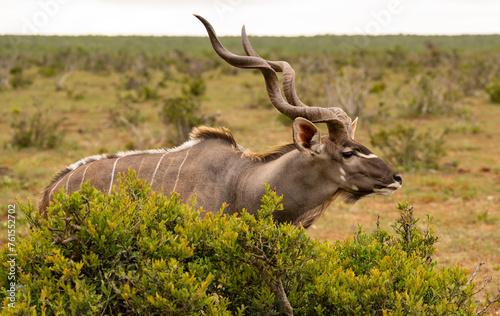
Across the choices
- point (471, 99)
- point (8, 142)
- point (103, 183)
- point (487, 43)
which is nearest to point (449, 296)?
point (103, 183)

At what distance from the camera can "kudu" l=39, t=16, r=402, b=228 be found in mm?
4016

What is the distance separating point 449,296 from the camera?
9.42 ft

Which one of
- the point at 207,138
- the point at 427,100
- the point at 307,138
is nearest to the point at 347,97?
the point at 427,100

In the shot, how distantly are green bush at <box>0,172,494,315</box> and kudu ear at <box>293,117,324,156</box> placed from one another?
47.7 inches

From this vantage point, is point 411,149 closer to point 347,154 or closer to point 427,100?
point 427,100

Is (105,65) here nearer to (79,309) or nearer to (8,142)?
(8,142)

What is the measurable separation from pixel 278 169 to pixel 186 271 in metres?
1.58

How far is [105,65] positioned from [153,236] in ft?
100

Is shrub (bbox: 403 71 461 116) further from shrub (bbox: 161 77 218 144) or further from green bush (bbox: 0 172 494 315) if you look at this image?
green bush (bbox: 0 172 494 315)

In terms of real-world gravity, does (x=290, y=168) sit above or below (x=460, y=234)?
above

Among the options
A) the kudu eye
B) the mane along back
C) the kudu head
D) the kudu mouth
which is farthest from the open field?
the kudu eye

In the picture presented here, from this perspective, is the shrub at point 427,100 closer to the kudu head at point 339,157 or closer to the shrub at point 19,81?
the kudu head at point 339,157

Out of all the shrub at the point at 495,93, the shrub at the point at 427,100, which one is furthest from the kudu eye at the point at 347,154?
the shrub at the point at 495,93

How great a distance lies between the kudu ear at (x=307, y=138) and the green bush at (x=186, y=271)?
1211mm
